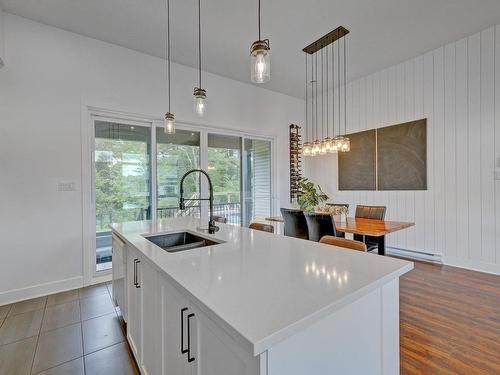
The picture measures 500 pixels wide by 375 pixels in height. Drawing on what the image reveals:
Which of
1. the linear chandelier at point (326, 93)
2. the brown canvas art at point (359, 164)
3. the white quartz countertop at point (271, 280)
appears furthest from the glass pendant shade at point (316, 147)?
the white quartz countertop at point (271, 280)

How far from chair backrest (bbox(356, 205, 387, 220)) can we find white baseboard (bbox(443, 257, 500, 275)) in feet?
4.43

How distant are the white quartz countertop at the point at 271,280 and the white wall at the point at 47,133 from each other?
2.12 meters

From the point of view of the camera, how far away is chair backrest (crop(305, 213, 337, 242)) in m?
2.64

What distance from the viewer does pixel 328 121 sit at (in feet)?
17.2

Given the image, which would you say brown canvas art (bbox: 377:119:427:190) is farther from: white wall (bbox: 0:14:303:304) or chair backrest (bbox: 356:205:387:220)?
white wall (bbox: 0:14:303:304)

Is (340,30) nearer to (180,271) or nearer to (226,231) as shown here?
(226,231)

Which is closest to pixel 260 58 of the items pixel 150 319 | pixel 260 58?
pixel 260 58

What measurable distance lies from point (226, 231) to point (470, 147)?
362 cm

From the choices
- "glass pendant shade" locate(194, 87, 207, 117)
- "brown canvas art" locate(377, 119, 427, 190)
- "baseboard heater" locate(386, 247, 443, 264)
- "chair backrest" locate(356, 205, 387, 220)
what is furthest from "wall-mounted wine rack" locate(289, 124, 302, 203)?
"glass pendant shade" locate(194, 87, 207, 117)

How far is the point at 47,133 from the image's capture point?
286cm

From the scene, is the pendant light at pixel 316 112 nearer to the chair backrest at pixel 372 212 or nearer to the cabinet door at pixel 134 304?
the chair backrest at pixel 372 212

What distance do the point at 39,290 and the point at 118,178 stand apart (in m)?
1.55

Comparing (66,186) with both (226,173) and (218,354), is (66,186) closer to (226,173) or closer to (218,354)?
(226,173)

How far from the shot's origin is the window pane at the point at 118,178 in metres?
3.29
